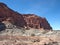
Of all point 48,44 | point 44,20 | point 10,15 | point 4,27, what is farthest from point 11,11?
point 48,44

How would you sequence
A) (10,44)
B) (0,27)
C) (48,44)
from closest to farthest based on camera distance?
(10,44) < (48,44) < (0,27)

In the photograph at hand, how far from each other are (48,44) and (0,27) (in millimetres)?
22227

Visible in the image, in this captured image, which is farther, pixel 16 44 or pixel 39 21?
pixel 39 21

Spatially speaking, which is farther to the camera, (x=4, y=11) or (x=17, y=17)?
(x=17, y=17)

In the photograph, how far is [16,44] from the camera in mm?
25016

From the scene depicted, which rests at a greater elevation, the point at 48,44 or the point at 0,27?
the point at 0,27

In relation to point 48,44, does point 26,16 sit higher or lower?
higher

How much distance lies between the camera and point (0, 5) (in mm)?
62656

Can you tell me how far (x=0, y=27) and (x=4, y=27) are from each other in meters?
1.23

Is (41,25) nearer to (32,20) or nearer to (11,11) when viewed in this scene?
(32,20)

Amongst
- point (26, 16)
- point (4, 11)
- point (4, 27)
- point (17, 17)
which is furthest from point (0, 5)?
point (26, 16)

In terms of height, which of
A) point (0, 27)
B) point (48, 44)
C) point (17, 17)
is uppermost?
point (17, 17)

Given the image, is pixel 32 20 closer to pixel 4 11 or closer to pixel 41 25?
pixel 41 25

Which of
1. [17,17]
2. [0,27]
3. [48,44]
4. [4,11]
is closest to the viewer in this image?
[48,44]
